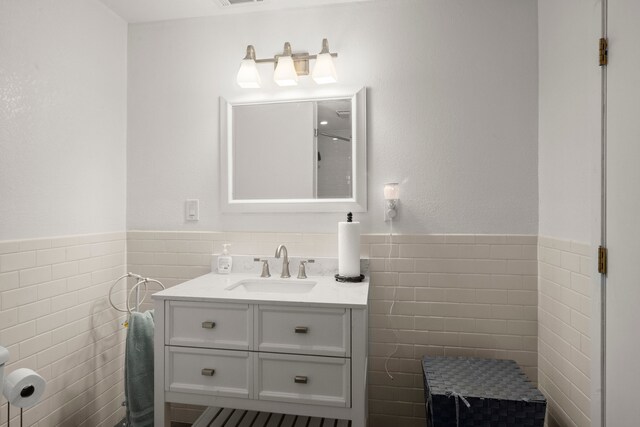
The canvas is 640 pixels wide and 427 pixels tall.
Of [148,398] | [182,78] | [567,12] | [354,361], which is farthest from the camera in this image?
[182,78]

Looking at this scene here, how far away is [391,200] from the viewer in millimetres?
2006

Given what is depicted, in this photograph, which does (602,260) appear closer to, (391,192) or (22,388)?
(391,192)

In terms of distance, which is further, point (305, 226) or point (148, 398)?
point (305, 226)

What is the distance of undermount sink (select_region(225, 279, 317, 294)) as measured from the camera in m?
1.93

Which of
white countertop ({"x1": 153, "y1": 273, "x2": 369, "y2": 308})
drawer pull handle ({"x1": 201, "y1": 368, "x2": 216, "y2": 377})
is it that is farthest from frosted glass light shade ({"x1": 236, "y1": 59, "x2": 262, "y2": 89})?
drawer pull handle ({"x1": 201, "y1": 368, "x2": 216, "y2": 377})

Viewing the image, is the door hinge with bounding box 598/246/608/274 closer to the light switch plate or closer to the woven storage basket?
the woven storage basket

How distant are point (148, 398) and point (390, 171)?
5.64 ft

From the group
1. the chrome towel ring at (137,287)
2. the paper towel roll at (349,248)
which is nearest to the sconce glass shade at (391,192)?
the paper towel roll at (349,248)

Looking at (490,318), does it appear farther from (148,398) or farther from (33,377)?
(33,377)

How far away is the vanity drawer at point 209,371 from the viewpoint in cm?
157

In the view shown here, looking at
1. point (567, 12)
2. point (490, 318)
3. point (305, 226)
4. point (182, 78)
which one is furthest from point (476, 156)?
point (182, 78)

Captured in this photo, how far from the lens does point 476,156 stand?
196cm

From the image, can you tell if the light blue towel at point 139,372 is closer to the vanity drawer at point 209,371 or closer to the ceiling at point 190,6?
the vanity drawer at point 209,371

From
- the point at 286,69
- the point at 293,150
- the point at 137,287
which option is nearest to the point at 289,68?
the point at 286,69
